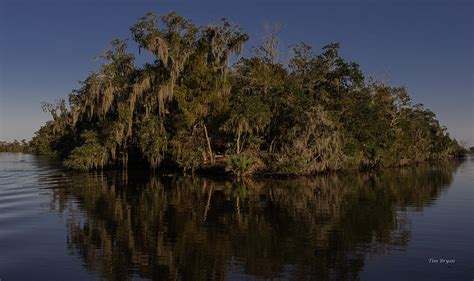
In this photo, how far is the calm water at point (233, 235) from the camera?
977 centimetres

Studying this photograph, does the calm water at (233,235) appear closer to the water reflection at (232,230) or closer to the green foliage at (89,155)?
the water reflection at (232,230)

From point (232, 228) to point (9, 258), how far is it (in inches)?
252

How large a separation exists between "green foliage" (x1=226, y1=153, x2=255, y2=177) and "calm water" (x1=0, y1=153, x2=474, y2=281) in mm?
9474

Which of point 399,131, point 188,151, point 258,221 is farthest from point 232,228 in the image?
point 399,131

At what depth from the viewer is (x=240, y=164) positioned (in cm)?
3341

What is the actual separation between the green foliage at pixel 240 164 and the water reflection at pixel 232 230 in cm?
799

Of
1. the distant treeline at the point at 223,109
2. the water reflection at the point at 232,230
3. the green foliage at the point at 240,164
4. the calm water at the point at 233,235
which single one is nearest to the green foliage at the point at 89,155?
the distant treeline at the point at 223,109

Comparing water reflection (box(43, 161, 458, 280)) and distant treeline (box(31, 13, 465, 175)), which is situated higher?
distant treeline (box(31, 13, 465, 175))

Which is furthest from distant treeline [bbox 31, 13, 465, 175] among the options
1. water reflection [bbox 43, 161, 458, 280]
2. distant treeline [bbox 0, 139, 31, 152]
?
distant treeline [bbox 0, 139, 31, 152]

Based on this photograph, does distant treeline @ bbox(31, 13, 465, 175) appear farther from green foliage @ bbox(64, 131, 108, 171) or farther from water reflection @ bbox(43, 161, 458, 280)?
water reflection @ bbox(43, 161, 458, 280)

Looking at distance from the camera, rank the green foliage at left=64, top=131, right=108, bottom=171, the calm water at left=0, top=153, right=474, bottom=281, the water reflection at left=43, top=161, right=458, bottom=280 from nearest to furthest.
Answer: the calm water at left=0, top=153, right=474, bottom=281
the water reflection at left=43, top=161, right=458, bottom=280
the green foliage at left=64, top=131, right=108, bottom=171

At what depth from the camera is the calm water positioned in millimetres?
9766

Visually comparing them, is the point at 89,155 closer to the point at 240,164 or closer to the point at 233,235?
the point at 240,164

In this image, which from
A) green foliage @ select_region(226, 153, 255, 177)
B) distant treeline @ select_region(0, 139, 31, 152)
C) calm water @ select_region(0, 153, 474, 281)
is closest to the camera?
calm water @ select_region(0, 153, 474, 281)
